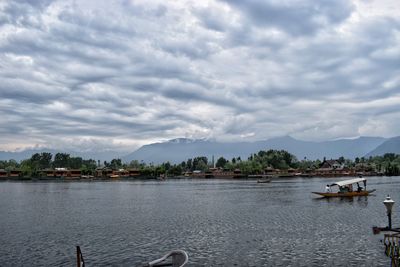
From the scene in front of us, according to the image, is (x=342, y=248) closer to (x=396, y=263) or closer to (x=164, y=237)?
(x=396, y=263)

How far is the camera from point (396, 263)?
1342 inches

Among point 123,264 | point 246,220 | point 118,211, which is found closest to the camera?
point 123,264

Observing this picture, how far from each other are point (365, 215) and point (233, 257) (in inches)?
1536

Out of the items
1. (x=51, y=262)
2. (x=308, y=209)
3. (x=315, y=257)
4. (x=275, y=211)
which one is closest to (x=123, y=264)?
(x=51, y=262)

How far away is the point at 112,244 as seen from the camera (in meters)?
47.3

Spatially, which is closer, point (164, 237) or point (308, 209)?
point (164, 237)

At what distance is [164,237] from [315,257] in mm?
20592

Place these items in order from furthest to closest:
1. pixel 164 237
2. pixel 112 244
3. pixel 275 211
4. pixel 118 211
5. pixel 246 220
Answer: pixel 118 211, pixel 275 211, pixel 246 220, pixel 164 237, pixel 112 244

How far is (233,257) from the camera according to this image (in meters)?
39.6

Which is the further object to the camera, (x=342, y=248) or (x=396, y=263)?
(x=342, y=248)

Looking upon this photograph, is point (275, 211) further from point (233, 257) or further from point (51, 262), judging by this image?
point (51, 262)

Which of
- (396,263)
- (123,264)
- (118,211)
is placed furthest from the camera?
(118,211)

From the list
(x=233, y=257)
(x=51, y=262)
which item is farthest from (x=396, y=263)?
(x=51, y=262)

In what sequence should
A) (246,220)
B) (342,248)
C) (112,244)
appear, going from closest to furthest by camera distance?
(342,248) → (112,244) → (246,220)
